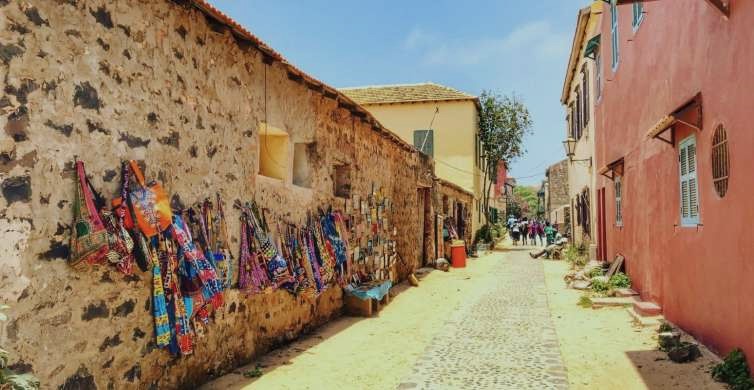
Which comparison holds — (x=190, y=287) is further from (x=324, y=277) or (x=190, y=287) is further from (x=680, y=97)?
(x=680, y=97)

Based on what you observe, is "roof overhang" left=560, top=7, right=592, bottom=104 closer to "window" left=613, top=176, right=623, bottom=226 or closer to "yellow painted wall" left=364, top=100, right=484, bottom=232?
"yellow painted wall" left=364, top=100, right=484, bottom=232

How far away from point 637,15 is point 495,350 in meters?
5.76

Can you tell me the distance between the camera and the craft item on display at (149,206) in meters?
3.96

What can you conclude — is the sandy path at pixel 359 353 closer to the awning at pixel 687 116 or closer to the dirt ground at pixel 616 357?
the dirt ground at pixel 616 357

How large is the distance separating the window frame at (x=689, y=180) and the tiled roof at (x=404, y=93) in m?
16.3

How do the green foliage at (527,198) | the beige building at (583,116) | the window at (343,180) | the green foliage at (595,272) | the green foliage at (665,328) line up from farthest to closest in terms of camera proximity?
the green foliage at (527,198) → the beige building at (583,116) → the green foliage at (595,272) → the window at (343,180) → the green foliage at (665,328)

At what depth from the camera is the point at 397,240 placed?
478 inches

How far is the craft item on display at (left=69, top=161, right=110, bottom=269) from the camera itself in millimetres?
3436

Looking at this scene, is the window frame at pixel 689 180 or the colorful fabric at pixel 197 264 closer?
the colorful fabric at pixel 197 264

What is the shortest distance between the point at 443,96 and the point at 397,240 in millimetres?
12173

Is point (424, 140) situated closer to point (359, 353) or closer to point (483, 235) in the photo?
point (483, 235)

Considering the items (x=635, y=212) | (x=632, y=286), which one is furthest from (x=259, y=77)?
(x=632, y=286)

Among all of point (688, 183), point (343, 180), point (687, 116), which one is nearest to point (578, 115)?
point (343, 180)

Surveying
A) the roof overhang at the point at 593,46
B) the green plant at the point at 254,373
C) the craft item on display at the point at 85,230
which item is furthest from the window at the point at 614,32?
the craft item on display at the point at 85,230
